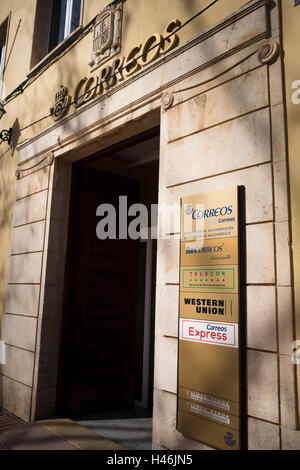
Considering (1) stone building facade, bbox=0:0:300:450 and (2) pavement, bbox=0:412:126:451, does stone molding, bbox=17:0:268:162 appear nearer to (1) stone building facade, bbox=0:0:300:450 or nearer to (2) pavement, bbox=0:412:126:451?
(1) stone building facade, bbox=0:0:300:450

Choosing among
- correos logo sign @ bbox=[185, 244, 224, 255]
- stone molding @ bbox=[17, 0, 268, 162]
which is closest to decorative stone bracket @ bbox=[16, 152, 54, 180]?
stone molding @ bbox=[17, 0, 268, 162]

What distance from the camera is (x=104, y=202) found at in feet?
17.2

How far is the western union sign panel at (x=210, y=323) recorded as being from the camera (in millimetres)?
2430

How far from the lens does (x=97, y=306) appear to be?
5.06m

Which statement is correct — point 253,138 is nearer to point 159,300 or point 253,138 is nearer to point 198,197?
point 198,197

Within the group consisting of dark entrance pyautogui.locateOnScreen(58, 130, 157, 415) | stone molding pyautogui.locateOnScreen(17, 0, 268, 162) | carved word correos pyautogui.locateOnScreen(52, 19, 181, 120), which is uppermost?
carved word correos pyautogui.locateOnScreen(52, 19, 181, 120)

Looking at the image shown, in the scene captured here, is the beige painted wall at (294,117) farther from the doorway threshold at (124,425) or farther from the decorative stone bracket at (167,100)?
the doorway threshold at (124,425)

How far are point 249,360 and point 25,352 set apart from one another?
11.1ft

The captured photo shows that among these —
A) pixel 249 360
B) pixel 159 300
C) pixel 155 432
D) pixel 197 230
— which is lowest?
pixel 155 432

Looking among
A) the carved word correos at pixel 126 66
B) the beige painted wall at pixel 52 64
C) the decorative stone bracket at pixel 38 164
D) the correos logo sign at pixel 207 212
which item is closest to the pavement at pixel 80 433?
the beige painted wall at pixel 52 64

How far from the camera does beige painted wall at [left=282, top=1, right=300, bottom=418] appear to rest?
226cm

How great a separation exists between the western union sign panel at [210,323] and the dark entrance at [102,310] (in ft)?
7.76

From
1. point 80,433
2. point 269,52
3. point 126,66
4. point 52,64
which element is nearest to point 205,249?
point 269,52
